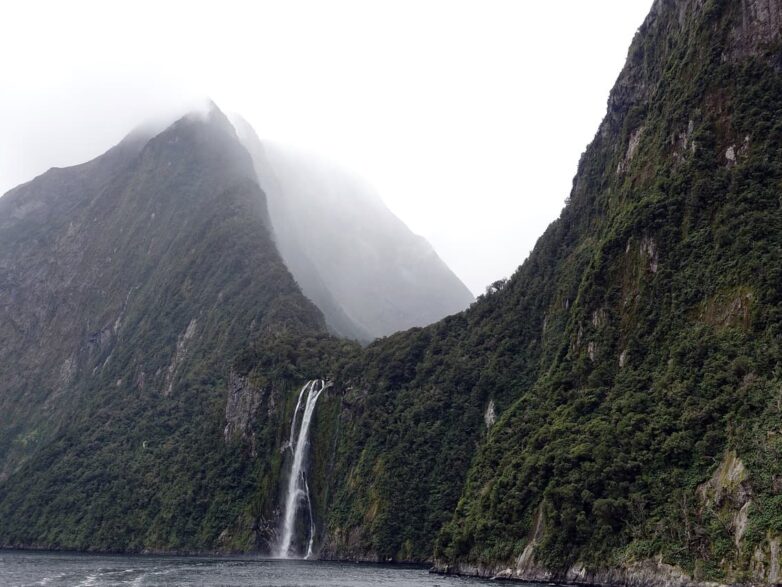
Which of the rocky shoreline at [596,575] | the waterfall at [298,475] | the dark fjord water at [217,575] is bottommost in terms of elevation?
the dark fjord water at [217,575]

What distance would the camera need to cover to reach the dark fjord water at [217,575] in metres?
77.6

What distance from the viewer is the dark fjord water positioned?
7762cm

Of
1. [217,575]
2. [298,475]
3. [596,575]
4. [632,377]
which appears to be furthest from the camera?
[298,475]

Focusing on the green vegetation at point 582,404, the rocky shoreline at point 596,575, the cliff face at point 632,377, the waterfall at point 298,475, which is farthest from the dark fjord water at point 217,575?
the waterfall at point 298,475

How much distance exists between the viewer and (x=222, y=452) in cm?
15788

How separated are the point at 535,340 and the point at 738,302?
47.2m

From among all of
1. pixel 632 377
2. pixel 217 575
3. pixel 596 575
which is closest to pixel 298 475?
pixel 217 575

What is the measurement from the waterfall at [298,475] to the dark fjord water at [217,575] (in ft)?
70.1

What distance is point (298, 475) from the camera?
142250mm

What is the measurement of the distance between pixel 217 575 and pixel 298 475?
53.8 m

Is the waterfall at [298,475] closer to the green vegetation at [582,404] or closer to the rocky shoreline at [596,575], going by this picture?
the green vegetation at [582,404]

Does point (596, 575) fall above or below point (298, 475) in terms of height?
below

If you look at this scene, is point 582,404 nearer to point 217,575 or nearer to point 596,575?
point 596,575

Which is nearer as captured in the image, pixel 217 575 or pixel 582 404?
pixel 217 575
